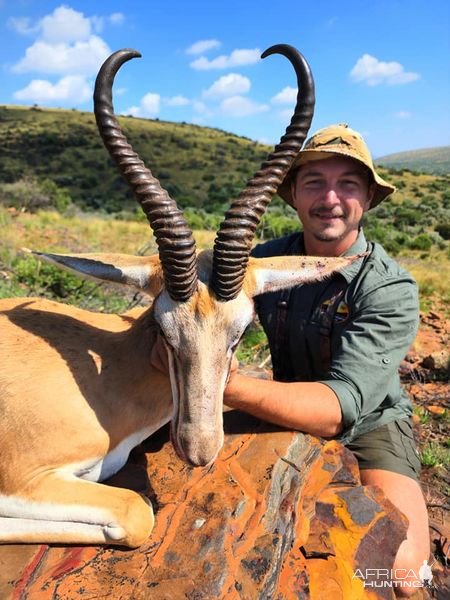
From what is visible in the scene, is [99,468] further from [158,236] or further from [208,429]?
[158,236]

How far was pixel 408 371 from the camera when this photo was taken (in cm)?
917

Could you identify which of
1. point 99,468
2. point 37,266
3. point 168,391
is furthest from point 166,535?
point 37,266

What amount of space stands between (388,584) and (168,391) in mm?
2246

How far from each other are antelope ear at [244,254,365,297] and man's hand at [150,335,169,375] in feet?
2.91

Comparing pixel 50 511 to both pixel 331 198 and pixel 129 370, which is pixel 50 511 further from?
pixel 331 198

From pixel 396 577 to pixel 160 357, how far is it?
9.07 feet

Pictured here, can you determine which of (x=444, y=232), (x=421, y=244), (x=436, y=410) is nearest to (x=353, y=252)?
(x=436, y=410)

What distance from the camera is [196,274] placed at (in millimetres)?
3830

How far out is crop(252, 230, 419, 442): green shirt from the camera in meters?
4.60

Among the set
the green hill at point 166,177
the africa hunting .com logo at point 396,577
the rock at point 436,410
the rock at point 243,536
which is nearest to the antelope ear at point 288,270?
the rock at point 243,536

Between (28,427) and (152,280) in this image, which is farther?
(152,280)

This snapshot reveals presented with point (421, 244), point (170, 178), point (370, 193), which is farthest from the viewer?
point (170, 178)

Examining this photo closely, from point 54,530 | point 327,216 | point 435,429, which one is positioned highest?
point 327,216

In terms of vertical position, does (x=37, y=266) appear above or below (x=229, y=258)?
below
